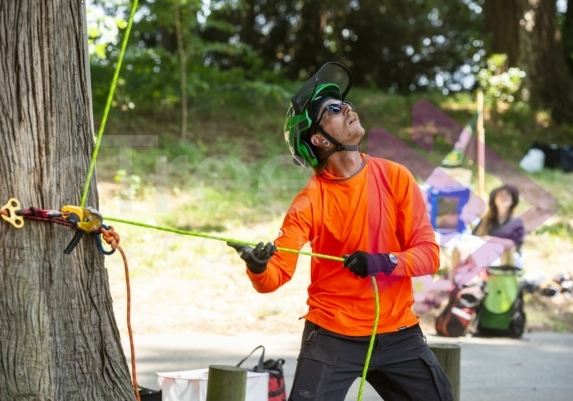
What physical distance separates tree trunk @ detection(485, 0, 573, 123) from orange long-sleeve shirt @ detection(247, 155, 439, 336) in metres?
13.5

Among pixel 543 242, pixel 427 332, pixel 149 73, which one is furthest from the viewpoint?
pixel 149 73

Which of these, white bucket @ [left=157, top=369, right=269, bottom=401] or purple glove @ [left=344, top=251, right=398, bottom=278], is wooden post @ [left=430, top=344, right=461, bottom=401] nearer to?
white bucket @ [left=157, top=369, right=269, bottom=401]

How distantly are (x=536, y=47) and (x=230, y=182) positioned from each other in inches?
264

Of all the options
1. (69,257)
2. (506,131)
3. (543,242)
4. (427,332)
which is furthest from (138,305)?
(506,131)

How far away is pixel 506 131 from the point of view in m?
17.0

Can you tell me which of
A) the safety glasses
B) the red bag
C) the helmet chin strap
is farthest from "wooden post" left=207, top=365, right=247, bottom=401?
the safety glasses

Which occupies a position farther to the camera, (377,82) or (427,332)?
(377,82)

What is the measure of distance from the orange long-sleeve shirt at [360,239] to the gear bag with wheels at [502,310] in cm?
530

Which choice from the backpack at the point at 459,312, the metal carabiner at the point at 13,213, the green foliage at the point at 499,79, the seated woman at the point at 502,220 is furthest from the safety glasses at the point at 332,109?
the green foliage at the point at 499,79

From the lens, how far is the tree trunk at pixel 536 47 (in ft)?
56.7

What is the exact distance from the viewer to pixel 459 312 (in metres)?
9.41

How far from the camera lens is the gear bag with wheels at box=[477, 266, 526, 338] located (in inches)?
374

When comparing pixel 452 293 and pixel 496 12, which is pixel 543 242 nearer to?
pixel 452 293

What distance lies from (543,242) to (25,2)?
906 centimetres
